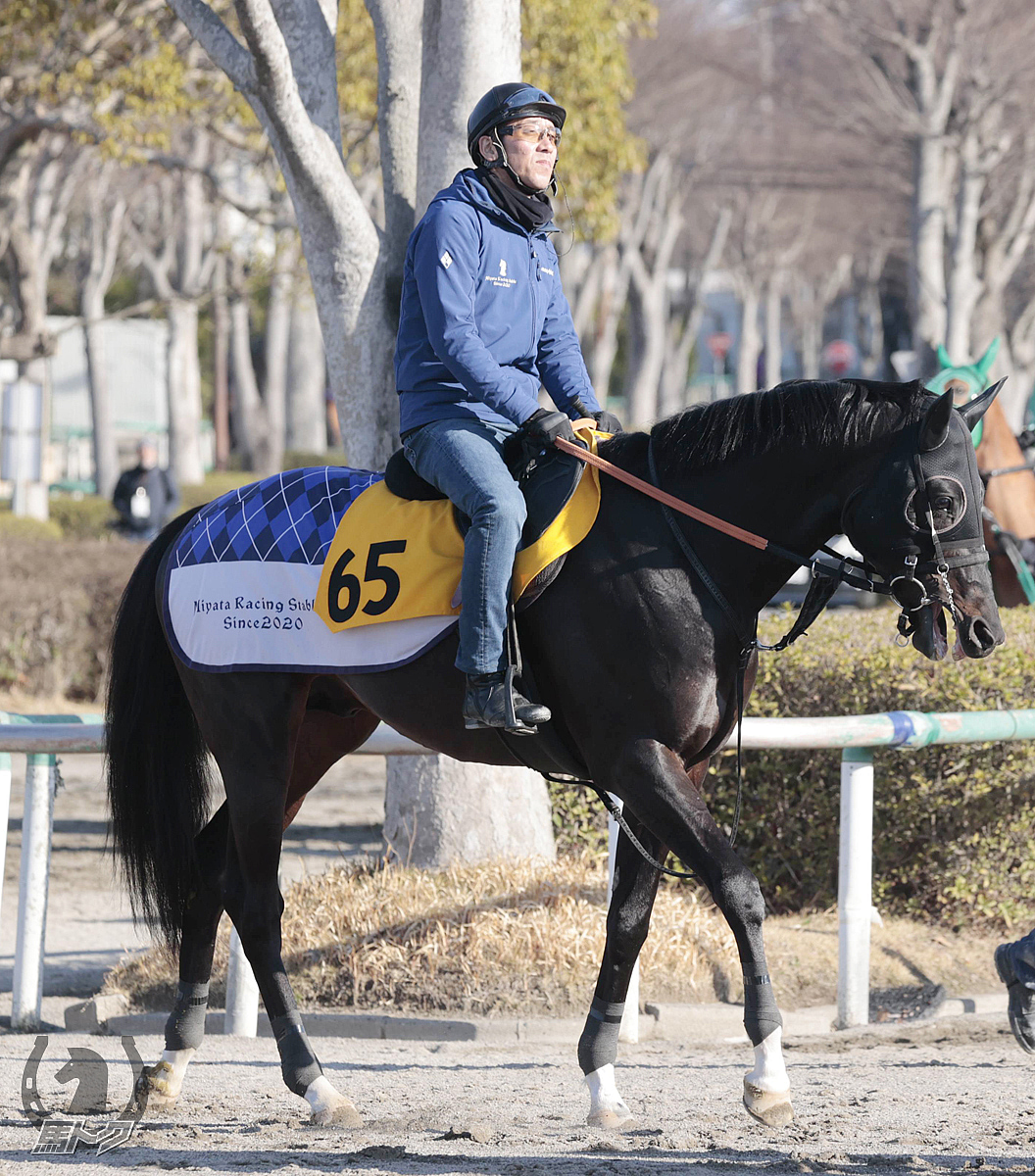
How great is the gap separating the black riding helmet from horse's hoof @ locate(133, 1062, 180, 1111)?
2.86m

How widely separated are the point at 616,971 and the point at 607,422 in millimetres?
1598

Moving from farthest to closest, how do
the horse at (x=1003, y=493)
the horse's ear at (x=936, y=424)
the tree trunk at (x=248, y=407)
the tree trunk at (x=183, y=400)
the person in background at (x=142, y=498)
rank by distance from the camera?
the tree trunk at (x=248, y=407), the tree trunk at (x=183, y=400), the person in background at (x=142, y=498), the horse at (x=1003, y=493), the horse's ear at (x=936, y=424)

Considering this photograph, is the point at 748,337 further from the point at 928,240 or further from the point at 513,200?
the point at 513,200

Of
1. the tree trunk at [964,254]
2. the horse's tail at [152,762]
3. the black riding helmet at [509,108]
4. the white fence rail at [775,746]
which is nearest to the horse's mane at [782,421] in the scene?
the black riding helmet at [509,108]

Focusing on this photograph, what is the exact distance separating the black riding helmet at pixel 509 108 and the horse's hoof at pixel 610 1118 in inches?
107

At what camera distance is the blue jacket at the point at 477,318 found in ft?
13.8

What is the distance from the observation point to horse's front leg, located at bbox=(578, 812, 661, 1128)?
431 centimetres

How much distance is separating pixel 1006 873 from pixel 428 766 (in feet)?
8.35

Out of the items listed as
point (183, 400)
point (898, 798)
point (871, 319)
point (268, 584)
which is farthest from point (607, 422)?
point (871, 319)

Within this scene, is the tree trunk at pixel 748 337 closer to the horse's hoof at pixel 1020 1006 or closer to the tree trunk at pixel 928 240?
the tree trunk at pixel 928 240

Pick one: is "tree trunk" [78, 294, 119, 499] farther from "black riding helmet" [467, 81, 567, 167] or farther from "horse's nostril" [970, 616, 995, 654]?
"horse's nostril" [970, 616, 995, 654]

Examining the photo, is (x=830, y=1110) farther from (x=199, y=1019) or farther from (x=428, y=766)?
(x=428, y=766)

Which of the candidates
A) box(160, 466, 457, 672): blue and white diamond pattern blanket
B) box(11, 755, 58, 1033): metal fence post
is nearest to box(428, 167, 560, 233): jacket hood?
box(160, 466, 457, 672): blue and white diamond pattern blanket

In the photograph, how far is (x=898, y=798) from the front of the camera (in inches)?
259
